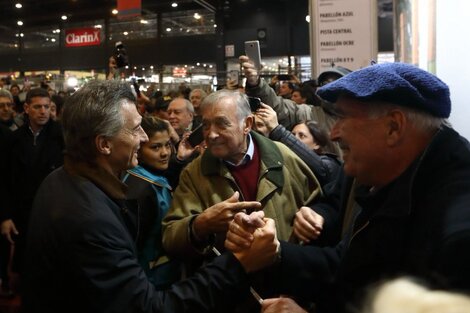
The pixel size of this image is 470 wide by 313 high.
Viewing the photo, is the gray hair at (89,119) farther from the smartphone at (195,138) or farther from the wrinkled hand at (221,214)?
the smartphone at (195,138)

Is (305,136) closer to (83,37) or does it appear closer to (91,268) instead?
(91,268)

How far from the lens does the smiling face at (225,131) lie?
246 cm

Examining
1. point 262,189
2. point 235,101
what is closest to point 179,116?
point 235,101

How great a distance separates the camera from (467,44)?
188cm

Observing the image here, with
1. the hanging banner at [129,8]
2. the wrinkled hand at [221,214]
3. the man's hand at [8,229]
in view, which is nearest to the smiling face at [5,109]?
the man's hand at [8,229]

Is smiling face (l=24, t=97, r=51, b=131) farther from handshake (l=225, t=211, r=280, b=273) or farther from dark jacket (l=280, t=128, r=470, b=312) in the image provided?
dark jacket (l=280, t=128, r=470, b=312)

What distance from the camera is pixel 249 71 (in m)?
3.27

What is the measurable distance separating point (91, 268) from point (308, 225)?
0.97 metres

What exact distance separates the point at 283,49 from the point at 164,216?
15297 millimetres

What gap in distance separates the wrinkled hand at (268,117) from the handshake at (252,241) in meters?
1.26

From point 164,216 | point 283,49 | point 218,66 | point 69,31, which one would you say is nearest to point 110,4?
point 69,31

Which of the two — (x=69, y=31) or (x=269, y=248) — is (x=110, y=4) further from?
(x=269, y=248)

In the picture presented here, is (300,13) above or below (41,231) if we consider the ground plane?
above

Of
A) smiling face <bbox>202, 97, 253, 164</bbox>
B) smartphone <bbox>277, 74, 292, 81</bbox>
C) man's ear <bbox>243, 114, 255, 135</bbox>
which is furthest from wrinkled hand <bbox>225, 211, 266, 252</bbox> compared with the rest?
smartphone <bbox>277, 74, 292, 81</bbox>
